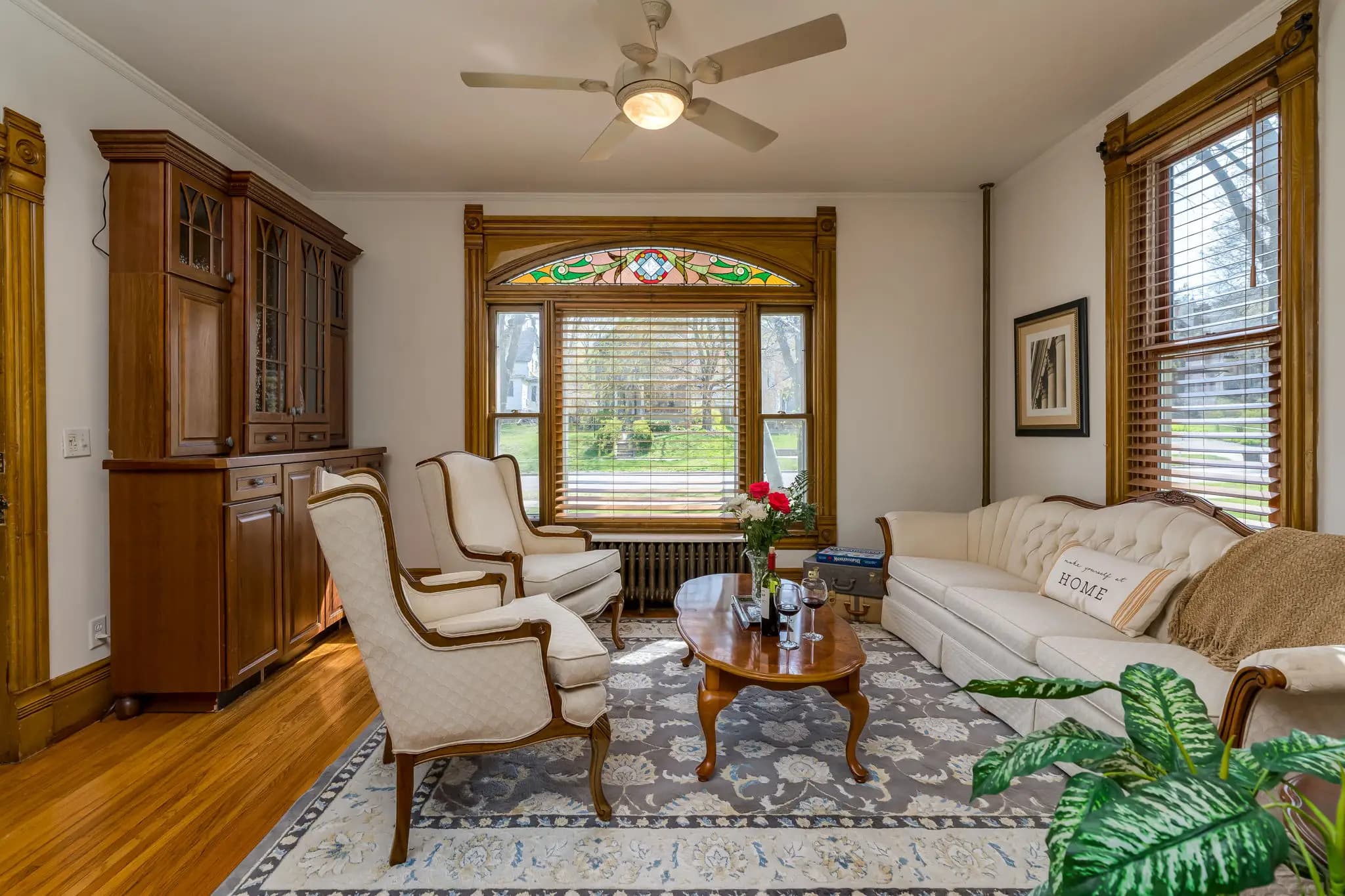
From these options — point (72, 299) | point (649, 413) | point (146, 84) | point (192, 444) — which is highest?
point (146, 84)

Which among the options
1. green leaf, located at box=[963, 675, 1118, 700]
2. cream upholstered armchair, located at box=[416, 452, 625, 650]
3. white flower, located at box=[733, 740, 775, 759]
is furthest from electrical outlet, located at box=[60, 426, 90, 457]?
green leaf, located at box=[963, 675, 1118, 700]

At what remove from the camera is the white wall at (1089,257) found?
2.17m

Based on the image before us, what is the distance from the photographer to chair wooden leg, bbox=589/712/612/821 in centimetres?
190

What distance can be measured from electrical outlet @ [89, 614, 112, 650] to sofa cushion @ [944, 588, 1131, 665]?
12.5ft

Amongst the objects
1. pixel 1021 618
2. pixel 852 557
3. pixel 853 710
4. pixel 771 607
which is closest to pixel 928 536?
pixel 852 557

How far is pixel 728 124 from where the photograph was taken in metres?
2.44

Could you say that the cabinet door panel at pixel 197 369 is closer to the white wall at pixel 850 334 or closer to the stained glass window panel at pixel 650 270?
the white wall at pixel 850 334

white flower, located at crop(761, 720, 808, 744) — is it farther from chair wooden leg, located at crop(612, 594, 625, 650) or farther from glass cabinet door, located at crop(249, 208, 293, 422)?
glass cabinet door, located at crop(249, 208, 293, 422)

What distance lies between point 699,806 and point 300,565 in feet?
8.06

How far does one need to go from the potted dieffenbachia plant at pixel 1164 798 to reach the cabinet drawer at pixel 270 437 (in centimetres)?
337

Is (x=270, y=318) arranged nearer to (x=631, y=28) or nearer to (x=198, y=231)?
(x=198, y=231)

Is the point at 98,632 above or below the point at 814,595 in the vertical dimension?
below

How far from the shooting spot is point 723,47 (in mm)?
2605

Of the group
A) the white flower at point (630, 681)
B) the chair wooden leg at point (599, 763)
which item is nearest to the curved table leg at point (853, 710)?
the chair wooden leg at point (599, 763)
